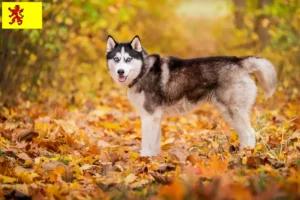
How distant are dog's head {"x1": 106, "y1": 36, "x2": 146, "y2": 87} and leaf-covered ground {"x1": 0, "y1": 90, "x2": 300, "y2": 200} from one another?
866mm

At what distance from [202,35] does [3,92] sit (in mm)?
13533

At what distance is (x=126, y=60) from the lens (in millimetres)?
5973

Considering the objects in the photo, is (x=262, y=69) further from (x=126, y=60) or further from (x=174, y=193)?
(x=174, y=193)

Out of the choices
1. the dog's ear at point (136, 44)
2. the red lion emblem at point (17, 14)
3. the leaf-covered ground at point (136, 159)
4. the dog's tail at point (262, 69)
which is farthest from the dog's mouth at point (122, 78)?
the red lion emblem at point (17, 14)

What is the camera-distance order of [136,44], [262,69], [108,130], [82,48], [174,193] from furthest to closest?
[82,48]
[108,130]
[136,44]
[262,69]
[174,193]

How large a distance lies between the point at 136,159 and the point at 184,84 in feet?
4.05

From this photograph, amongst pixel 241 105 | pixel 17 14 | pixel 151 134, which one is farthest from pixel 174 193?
pixel 17 14

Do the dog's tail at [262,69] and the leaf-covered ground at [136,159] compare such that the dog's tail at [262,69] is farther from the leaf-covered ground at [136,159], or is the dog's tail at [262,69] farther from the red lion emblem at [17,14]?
the red lion emblem at [17,14]

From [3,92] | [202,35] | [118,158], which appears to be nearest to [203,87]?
[118,158]

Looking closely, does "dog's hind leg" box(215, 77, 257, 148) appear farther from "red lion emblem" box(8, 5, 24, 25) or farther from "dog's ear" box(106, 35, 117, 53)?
"red lion emblem" box(8, 5, 24, 25)

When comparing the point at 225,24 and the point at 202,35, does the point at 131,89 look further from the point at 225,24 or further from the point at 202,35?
the point at 202,35

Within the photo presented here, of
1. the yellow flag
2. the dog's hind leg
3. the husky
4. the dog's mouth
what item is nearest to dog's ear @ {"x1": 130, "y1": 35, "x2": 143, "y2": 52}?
the husky

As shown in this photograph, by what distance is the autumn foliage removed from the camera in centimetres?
388

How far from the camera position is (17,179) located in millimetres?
4250
